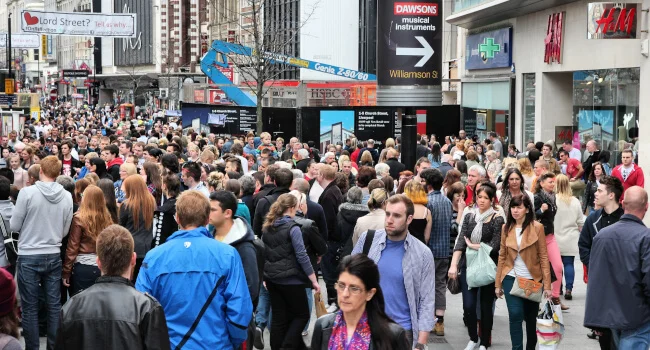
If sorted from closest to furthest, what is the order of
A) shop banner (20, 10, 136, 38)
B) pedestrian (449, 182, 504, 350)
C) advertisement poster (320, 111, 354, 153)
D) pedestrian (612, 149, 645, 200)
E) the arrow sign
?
pedestrian (449, 182, 504, 350), pedestrian (612, 149, 645, 200), the arrow sign, advertisement poster (320, 111, 354, 153), shop banner (20, 10, 136, 38)

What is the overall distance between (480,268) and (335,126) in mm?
19955

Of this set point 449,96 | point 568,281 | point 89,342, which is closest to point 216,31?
point 449,96

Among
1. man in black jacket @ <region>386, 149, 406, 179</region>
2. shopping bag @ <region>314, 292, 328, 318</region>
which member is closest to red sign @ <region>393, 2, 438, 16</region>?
man in black jacket @ <region>386, 149, 406, 179</region>

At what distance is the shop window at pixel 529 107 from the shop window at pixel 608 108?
321 cm

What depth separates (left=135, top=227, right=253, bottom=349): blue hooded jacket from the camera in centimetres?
624

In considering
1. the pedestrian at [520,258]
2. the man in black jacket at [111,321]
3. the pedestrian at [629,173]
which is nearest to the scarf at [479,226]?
the pedestrian at [520,258]

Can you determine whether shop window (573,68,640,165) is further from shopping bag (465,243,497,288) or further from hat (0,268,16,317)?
hat (0,268,16,317)

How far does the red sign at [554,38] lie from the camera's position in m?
29.3

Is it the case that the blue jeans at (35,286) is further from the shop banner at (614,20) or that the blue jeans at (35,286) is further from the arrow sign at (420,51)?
the shop banner at (614,20)

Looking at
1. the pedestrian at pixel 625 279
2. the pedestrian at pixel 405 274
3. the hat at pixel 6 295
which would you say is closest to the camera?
the hat at pixel 6 295

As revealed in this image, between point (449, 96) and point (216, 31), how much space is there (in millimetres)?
42571

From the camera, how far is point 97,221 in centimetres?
968

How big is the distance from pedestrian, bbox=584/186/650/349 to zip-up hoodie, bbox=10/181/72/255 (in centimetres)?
458

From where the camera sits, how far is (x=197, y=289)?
6.24m
